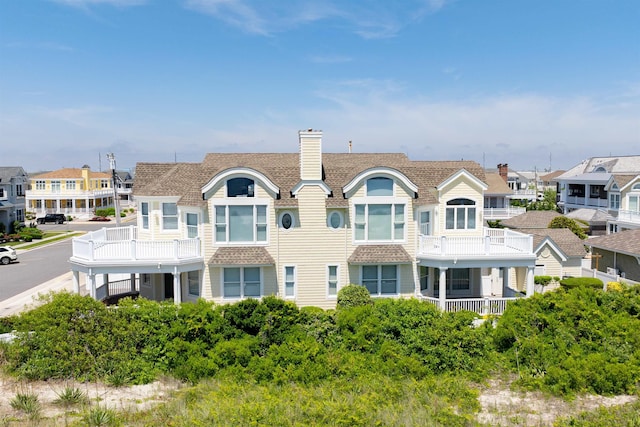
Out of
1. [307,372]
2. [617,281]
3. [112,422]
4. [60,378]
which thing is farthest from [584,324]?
[60,378]

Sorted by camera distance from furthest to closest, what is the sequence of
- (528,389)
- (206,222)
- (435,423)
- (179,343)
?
(206,222), (179,343), (528,389), (435,423)

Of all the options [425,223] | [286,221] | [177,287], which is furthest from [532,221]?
[177,287]

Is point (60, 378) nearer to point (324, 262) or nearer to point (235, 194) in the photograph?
point (235, 194)

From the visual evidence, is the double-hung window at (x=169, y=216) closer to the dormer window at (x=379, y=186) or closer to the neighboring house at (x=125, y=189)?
the dormer window at (x=379, y=186)

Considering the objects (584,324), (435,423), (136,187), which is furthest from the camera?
(136,187)

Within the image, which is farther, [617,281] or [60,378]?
[617,281]

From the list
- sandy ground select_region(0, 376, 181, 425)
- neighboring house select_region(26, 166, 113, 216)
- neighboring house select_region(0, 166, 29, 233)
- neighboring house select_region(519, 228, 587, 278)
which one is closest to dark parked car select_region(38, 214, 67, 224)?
neighboring house select_region(26, 166, 113, 216)

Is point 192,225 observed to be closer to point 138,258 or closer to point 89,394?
point 138,258

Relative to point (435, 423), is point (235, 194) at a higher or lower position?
higher

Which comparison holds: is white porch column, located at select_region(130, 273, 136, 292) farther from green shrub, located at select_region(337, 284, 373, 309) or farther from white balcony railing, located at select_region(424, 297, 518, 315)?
white balcony railing, located at select_region(424, 297, 518, 315)
